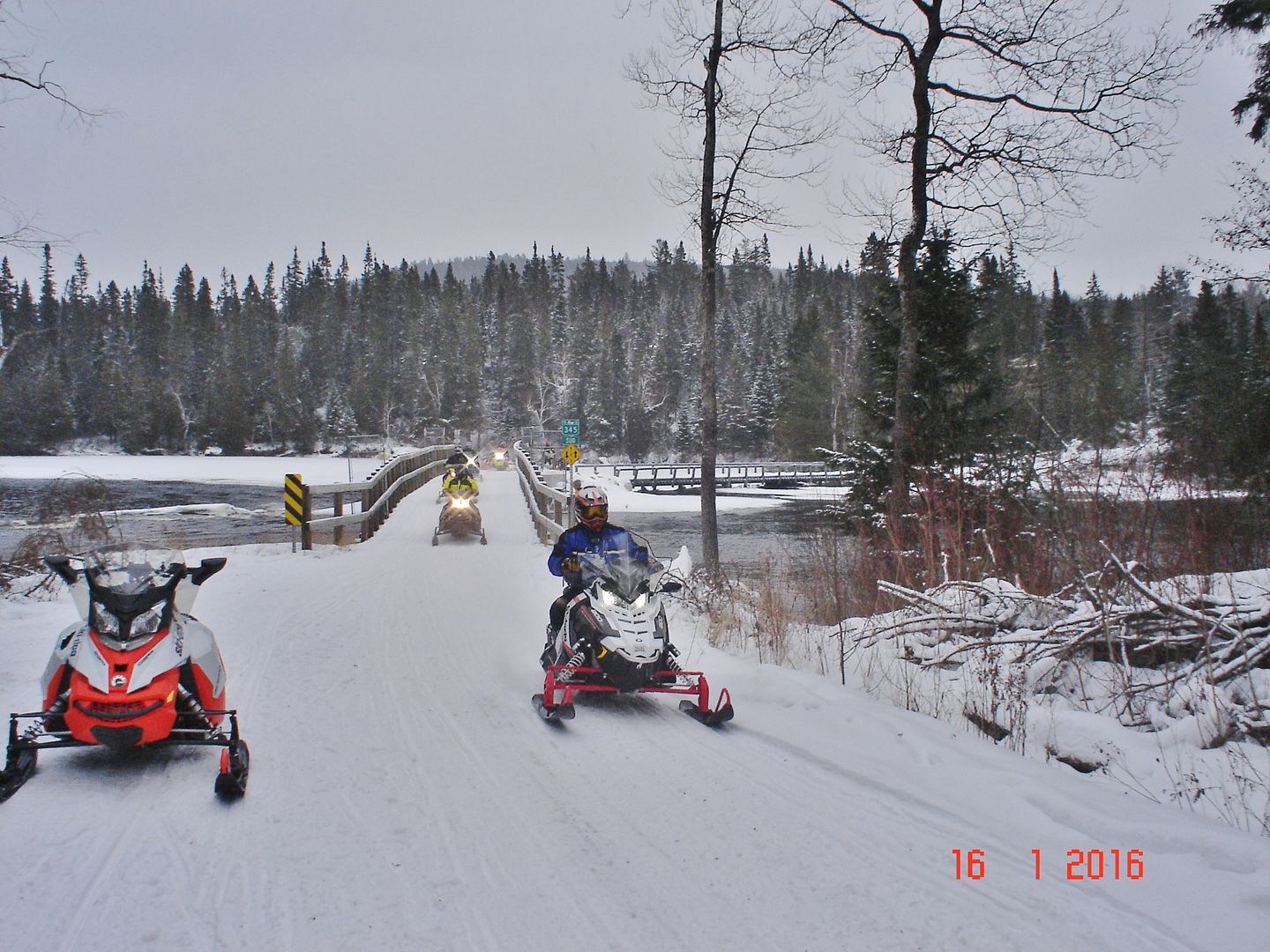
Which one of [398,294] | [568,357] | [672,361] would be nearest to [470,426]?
[568,357]

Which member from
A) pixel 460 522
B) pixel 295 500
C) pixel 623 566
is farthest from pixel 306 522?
pixel 623 566

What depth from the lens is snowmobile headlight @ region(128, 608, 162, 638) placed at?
4156 mm

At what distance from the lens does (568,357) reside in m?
90.2

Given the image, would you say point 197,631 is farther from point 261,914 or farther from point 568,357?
point 568,357

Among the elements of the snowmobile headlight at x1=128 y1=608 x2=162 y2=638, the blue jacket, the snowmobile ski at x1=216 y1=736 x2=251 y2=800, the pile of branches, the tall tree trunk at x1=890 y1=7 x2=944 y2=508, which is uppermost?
the tall tree trunk at x1=890 y1=7 x2=944 y2=508

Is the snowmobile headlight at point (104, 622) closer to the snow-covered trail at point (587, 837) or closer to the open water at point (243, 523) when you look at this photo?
the snow-covered trail at point (587, 837)

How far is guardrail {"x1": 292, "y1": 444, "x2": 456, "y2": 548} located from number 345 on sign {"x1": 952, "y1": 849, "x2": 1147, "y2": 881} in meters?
12.1

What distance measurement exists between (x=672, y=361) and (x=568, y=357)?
12.0 m

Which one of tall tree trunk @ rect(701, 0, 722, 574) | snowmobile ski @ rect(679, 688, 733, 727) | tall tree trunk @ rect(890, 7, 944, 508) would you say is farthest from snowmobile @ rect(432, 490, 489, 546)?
snowmobile ski @ rect(679, 688, 733, 727)

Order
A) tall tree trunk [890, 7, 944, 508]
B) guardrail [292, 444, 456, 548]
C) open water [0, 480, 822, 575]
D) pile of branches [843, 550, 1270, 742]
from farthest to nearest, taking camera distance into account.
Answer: open water [0, 480, 822, 575] → guardrail [292, 444, 456, 548] → tall tree trunk [890, 7, 944, 508] → pile of branches [843, 550, 1270, 742]

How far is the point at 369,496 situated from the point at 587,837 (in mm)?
15577

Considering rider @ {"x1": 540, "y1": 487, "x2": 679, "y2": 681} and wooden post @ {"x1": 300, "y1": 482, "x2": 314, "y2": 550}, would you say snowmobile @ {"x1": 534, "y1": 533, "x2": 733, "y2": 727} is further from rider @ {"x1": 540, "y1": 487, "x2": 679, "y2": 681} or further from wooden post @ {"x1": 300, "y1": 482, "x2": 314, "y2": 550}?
wooden post @ {"x1": 300, "y1": 482, "x2": 314, "y2": 550}

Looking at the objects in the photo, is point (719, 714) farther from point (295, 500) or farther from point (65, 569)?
point (295, 500)

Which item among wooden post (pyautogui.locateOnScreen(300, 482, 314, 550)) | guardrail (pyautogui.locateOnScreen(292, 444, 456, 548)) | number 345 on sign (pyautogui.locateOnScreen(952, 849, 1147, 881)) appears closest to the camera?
number 345 on sign (pyautogui.locateOnScreen(952, 849, 1147, 881))
